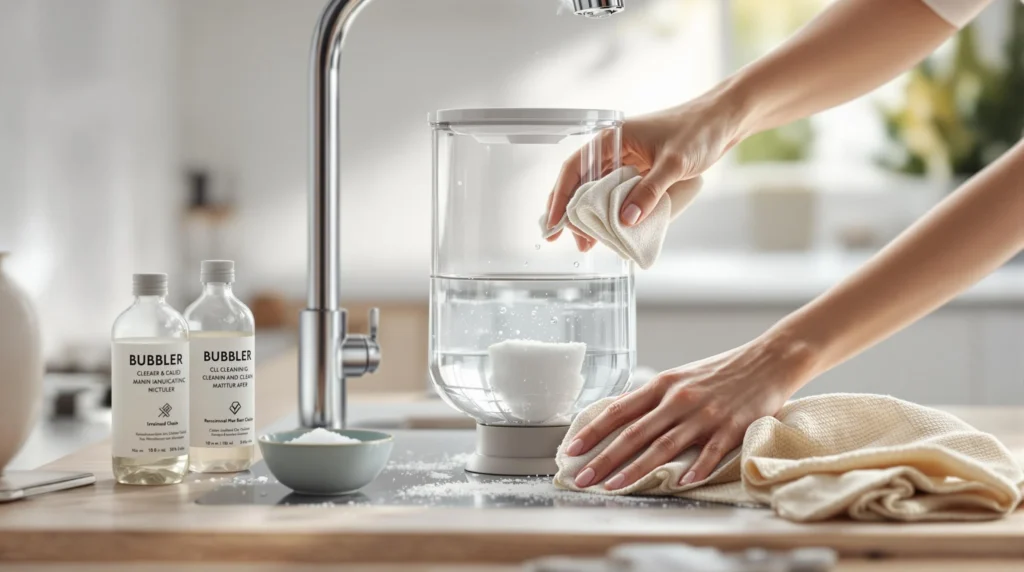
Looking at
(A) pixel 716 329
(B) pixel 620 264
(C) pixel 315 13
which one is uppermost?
(C) pixel 315 13

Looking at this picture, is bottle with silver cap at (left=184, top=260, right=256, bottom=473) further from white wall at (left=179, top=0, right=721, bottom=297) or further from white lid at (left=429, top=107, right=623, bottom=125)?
white wall at (left=179, top=0, right=721, bottom=297)

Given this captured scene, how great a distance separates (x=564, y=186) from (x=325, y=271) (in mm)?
268

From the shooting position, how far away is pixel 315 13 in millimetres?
3355

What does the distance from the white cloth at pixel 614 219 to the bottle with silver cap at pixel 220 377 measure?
30 cm

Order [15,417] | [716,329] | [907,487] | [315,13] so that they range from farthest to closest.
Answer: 1. [315,13]
2. [716,329]
3. [15,417]
4. [907,487]

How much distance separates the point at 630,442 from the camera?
946 millimetres

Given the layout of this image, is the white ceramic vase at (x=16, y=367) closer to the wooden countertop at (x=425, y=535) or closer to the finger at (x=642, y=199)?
the wooden countertop at (x=425, y=535)

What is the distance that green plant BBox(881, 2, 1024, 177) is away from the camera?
351cm

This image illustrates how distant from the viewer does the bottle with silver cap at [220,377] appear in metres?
1.01

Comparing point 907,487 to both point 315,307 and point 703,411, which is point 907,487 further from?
point 315,307

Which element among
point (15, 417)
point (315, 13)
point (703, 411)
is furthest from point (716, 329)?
point (15, 417)

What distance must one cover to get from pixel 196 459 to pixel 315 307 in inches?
8.4

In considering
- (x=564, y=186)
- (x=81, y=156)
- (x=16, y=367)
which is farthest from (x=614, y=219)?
(x=81, y=156)

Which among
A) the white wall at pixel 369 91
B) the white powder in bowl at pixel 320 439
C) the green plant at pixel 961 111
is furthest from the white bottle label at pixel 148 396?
the green plant at pixel 961 111
